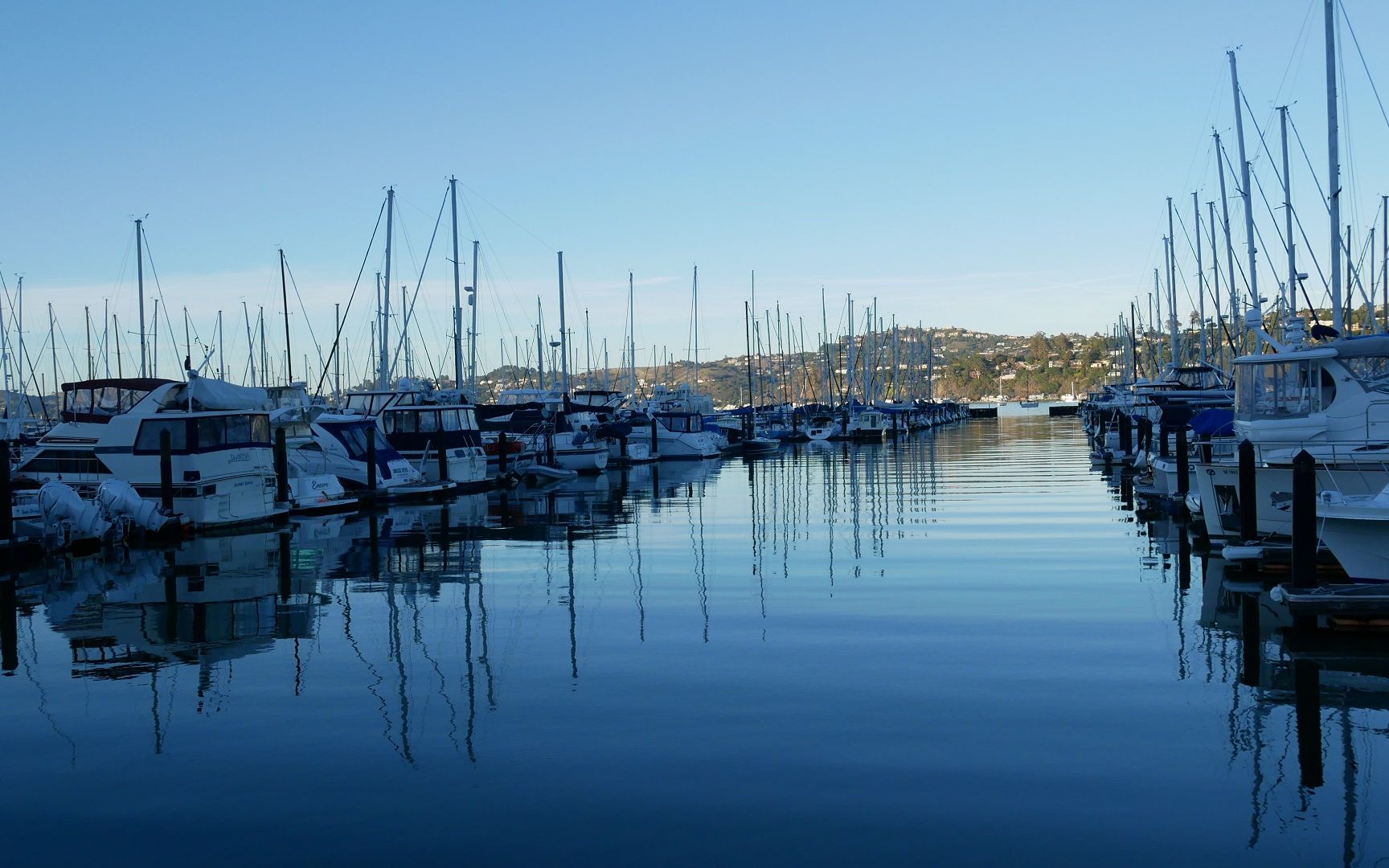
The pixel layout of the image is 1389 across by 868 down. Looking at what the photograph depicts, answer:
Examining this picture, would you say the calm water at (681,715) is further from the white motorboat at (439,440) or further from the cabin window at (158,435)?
the white motorboat at (439,440)

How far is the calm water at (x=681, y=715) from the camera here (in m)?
9.16

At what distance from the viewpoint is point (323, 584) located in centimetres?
2177

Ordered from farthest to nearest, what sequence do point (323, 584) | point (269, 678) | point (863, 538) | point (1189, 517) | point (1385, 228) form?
1. point (1385, 228)
2. point (1189, 517)
3. point (863, 538)
4. point (323, 584)
5. point (269, 678)

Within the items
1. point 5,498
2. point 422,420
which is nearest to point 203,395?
point 5,498

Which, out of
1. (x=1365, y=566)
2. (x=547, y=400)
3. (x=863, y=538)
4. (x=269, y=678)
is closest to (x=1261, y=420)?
(x=1365, y=566)

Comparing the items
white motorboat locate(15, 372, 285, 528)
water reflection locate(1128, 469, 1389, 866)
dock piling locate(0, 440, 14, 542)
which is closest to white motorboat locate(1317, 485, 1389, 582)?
water reflection locate(1128, 469, 1389, 866)

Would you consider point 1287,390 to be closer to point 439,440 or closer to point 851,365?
point 439,440

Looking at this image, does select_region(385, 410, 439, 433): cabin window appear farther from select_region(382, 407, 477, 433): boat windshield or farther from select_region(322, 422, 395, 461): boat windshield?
select_region(322, 422, 395, 461): boat windshield

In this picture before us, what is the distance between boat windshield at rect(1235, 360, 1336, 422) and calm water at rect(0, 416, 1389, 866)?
3141 mm

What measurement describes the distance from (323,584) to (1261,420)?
646 inches

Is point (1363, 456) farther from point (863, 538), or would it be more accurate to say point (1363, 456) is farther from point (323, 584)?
Answer: point (323, 584)

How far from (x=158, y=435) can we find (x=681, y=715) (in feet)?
70.4

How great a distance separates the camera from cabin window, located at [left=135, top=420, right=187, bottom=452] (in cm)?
2953

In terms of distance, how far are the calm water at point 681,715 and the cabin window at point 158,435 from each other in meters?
5.63
